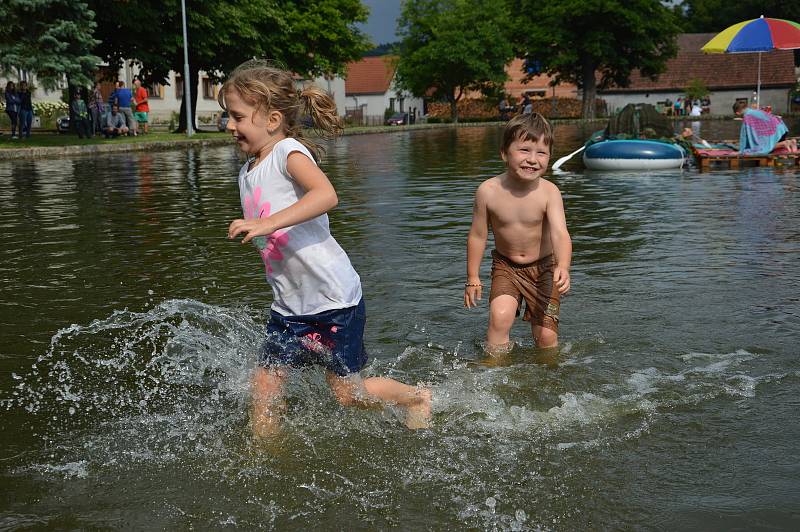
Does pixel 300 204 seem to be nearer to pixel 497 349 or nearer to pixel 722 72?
pixel 497 349

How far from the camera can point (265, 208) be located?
157 inches

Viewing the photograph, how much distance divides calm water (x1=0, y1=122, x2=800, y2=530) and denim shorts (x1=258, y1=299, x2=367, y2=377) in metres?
0.35

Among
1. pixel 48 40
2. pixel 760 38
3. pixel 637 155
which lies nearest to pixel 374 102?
pixel 48 40

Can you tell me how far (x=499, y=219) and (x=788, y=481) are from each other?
229 centimetres

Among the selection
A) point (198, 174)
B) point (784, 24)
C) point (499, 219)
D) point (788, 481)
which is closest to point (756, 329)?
point (499, 219)

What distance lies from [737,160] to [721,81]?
2791 inches

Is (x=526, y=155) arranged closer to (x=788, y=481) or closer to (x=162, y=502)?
(x=788, y=481)

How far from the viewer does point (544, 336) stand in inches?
213

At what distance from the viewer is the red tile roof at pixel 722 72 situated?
3312 inches

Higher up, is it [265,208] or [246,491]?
[265,208]

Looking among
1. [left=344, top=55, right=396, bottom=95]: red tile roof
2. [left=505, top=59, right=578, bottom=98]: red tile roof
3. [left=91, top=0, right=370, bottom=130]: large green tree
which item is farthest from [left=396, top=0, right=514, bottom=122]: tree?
[left=91, top=0, right=370, bottom=130]: large green tree

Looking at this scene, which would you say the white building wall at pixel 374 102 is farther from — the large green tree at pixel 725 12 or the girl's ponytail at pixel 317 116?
the girl's ponytail at pixel 317 116

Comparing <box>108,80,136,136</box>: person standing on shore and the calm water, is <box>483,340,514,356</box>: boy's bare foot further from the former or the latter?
<box>108,80,136,136</box>: person standing on shore

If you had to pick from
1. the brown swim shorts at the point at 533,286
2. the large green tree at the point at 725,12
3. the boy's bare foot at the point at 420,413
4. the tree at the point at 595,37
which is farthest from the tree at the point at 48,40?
the large green tree at the point at 725,12
